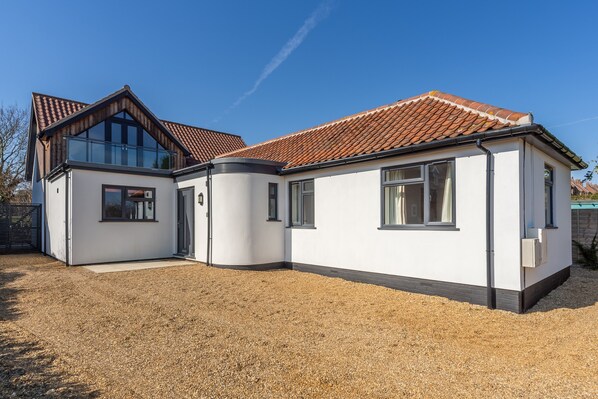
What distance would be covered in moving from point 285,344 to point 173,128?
19.4 meters

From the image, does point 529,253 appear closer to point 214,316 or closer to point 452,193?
point 452,193

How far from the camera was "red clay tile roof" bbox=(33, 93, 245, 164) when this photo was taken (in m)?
15.8

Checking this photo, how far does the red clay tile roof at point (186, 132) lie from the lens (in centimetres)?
1583

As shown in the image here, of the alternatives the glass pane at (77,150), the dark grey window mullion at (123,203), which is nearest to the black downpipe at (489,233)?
the dark grey window mullion at (123,203)

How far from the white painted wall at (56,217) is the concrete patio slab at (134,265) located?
182 cm

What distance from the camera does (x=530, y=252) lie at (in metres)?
5.66

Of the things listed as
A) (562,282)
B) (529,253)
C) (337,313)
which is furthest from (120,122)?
(562,282)

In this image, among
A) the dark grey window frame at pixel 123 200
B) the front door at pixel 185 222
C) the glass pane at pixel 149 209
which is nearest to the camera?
the dark grey window frame at pixel 123 200

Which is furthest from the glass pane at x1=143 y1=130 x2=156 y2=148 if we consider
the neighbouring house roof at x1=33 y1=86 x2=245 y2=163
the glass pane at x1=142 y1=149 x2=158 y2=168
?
the glass pane at x1=142 y1=149 x2=158 y2=168

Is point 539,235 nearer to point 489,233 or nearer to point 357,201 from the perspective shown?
point 489,233

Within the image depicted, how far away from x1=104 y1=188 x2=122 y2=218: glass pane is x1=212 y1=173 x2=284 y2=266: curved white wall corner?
3883mm

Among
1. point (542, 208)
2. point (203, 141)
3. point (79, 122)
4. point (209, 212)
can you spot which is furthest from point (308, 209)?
point (203, 141)

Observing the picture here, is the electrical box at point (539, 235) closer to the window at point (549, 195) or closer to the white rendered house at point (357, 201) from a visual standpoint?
the white rendered house at point (357, 201)

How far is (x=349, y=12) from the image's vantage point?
12.2 metres
